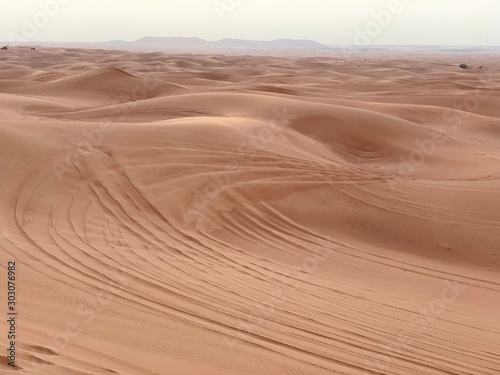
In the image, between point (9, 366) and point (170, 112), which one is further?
point (170, 112)

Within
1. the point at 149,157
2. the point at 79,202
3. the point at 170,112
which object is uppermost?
the point at 170,112

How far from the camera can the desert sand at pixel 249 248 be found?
13.9ft

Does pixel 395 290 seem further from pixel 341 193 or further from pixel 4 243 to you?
pixel 4 243

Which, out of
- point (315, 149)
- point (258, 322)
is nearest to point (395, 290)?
point (258, 322)

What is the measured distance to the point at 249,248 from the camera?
662cm

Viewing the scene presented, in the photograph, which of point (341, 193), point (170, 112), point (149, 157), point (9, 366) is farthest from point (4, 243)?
point (170, 112)

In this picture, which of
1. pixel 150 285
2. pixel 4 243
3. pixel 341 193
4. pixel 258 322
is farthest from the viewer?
pixel 341 193

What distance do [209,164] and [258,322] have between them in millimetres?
4558

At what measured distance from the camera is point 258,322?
184 inches

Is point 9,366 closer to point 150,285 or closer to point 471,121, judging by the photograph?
point 150,285

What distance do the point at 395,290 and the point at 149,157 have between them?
4661 millimetres

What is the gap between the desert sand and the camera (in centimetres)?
423

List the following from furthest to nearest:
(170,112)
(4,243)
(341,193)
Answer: (170,112) < (341,193) < (4,243)

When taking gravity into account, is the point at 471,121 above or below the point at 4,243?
above
